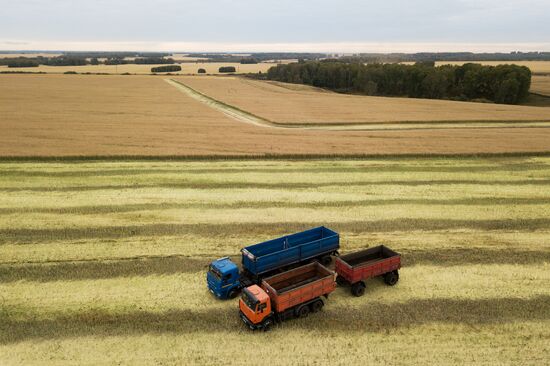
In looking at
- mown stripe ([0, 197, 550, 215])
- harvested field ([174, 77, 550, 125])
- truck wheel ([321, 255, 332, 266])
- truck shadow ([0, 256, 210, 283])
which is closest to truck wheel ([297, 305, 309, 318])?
truck wheel ([321, 255, 332, 266])

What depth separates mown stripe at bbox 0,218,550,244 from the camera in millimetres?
21719

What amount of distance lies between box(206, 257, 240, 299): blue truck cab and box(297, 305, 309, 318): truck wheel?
2.92 m

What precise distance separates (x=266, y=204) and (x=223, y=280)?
10794mm

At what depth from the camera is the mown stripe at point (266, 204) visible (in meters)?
25.0

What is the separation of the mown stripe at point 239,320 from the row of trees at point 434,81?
9257cm

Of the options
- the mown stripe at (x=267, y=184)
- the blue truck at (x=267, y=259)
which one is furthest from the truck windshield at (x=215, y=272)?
the mown stripe at (x=267, y=184)

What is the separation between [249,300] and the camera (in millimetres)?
14383

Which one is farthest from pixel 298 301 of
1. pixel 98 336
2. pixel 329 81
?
pixel 329 81

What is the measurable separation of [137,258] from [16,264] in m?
5.53

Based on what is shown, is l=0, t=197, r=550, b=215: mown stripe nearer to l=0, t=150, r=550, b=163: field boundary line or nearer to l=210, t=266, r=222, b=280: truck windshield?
l=210, t=266, r=222, b=280: truck windshield

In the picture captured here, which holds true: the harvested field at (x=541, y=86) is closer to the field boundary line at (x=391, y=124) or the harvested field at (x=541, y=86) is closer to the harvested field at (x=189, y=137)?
the field boundary line at (x=391, y=124)

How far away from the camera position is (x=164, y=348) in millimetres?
13797

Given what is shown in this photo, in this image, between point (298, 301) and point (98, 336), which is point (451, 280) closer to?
point (298, 301)

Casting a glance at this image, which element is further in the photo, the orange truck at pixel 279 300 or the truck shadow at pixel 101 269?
the truck shadow at pixel 101 269
